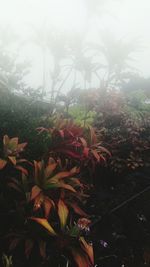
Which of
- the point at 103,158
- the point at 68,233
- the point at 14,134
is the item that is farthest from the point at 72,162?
the point at 68,233

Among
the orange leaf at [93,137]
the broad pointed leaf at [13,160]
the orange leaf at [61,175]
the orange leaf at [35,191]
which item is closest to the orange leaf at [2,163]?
the broad pointed leaf at [13,160]

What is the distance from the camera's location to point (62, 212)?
3.91 meters

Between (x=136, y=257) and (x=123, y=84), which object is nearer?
(x=136, y=257)

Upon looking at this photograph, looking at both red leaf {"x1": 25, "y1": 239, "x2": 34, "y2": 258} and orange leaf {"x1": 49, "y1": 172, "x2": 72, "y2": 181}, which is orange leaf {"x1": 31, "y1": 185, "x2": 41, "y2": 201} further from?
red leaf {"x1": 25, "y1": 239, "x2": 34, "y2": 258}

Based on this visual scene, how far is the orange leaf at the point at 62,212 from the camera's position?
12.6 ft

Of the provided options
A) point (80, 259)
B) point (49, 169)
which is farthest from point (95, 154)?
point (80, 259)

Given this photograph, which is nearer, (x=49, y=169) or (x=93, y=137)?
(x=49, y=169)

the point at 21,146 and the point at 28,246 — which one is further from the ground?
the point at 21,146

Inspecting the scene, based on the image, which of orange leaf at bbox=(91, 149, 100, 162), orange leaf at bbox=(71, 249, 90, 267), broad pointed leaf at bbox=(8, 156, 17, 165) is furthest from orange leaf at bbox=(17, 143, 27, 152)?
orange leaf at bbox=(71, 249, 90, 267)

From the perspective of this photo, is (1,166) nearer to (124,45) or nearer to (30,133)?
(30,133)

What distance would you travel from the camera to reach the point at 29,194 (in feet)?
13.0

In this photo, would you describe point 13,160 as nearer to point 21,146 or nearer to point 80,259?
point 21,146

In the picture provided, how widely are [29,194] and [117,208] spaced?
1.01 meters

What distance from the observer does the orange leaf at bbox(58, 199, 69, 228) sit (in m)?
3.85
